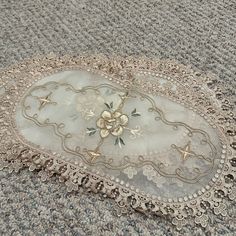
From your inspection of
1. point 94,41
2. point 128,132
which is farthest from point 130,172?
point 94,41

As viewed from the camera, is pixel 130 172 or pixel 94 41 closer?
pixel 130 172

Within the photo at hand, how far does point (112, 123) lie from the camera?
0.73 meters

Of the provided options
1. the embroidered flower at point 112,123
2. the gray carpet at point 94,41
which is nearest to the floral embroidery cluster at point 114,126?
the embroidered flower at point 112,123

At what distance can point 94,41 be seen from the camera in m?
0.92

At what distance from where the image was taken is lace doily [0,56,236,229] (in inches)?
26.3

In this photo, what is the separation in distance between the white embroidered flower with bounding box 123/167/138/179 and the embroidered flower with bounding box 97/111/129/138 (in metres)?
0.06

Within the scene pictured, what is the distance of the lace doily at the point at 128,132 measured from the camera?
26.3 inches

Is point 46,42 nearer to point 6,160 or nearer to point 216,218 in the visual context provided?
point 6,160

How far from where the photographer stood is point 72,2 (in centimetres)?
Result: 101

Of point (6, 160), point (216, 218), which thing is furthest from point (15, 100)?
point (216, 218)

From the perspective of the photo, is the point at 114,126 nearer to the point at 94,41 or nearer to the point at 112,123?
the point at 112,123

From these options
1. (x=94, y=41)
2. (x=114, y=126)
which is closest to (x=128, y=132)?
(x=114, y=126)

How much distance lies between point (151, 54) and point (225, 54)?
150mm

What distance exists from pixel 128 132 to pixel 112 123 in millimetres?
32
